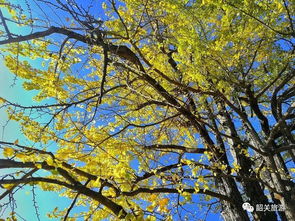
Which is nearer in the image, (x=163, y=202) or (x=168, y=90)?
(x=163, y=202)

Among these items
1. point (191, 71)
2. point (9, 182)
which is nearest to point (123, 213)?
point (9, 182)

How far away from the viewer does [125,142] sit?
4.44 metres

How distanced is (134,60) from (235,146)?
258 centimetres

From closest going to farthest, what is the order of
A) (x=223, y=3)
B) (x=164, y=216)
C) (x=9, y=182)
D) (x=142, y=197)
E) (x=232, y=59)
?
(x=9, y=182) → (x=164, y=216) → (x=223, y=3) → (x=232, y=59) → (x=142, y=197)

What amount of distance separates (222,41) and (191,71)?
55 cm

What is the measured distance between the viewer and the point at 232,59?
11.9ft

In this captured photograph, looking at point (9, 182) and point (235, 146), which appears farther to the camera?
point (235, 146)

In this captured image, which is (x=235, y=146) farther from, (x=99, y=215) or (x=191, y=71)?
(x=99, y=215)

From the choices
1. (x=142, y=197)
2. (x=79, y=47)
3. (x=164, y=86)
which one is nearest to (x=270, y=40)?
(x=164, y=86)

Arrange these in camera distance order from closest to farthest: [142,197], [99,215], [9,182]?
[9,182]
[99,215]
[142,197]

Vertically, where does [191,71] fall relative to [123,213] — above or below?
above

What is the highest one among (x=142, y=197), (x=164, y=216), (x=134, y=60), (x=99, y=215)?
(x=134, y=60)

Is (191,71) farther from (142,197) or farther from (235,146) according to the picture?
(142,197)

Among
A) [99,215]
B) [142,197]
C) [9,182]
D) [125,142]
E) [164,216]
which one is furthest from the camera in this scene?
[142,197]
